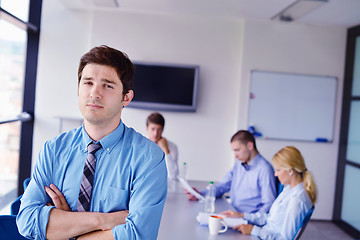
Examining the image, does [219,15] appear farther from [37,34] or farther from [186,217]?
[186,217]

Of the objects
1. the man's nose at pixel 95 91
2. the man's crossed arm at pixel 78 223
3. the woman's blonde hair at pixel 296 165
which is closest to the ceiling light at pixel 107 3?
the woman's blonde hair at pixel 296 165

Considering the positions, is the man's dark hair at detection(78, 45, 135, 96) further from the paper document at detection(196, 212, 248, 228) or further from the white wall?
the white wall

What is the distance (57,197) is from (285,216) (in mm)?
1648

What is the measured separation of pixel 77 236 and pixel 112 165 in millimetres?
310

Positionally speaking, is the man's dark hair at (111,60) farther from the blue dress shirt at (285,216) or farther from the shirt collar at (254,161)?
the shirt collar at (254,161)

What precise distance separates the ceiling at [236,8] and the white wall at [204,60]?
0.16m

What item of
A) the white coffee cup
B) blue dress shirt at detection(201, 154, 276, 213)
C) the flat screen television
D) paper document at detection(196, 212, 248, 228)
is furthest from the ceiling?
the white coffee cup

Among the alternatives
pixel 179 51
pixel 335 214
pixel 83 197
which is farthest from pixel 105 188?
pixel 335 214

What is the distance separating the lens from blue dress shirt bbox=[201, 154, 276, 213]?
3.07 metres

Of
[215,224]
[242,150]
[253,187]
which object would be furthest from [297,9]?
[215,224]

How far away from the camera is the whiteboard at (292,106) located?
17.5ft

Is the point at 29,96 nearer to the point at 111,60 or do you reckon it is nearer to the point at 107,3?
the point at 107,3

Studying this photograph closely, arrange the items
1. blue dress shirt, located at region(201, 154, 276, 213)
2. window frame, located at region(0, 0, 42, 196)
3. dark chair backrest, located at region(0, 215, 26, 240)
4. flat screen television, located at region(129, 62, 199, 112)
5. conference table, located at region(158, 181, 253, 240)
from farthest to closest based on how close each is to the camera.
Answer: flat screen television, located at region(129, 62, 199, 112), window frame, located at region(0, 0, 42, 196), blue dress shirt, located at region(201, 154, 276, 213), conference table, located at region(158, 181, 253, 240), dark chair backrest, located at region(0, 215, 26, 240)

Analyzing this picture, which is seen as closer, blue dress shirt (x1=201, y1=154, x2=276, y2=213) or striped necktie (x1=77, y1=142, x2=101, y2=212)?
striped necktie (x1=77, y1=142, x2=101, y2=212)
